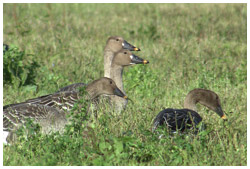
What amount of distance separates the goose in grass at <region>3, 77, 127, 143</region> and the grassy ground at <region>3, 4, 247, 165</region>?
42cm

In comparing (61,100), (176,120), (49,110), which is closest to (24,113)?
(49,110)

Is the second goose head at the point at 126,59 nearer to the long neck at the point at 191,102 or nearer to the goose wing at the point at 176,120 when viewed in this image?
the long neck at the point at 191,102

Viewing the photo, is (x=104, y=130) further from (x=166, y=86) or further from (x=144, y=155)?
(x=166, y=86)

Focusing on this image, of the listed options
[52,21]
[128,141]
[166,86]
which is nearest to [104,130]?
[128,141]

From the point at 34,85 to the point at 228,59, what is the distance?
418 centimetres

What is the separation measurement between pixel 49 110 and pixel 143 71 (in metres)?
3.11

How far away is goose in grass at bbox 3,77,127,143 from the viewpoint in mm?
6160

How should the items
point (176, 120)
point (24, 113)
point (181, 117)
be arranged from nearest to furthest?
1. point (176, 120)
2. point (181, 117)
3. point (24, 113)

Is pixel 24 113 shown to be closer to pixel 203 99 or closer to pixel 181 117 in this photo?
pixel 181 117

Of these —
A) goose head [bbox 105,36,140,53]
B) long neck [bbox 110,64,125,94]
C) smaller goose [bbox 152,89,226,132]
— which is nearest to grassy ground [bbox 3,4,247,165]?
smaller goose [bbox 152,89,226,132]

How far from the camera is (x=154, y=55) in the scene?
10211mm

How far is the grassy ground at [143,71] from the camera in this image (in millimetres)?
5250

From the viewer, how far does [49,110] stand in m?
6.34

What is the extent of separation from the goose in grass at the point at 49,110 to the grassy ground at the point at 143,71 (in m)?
0.42
